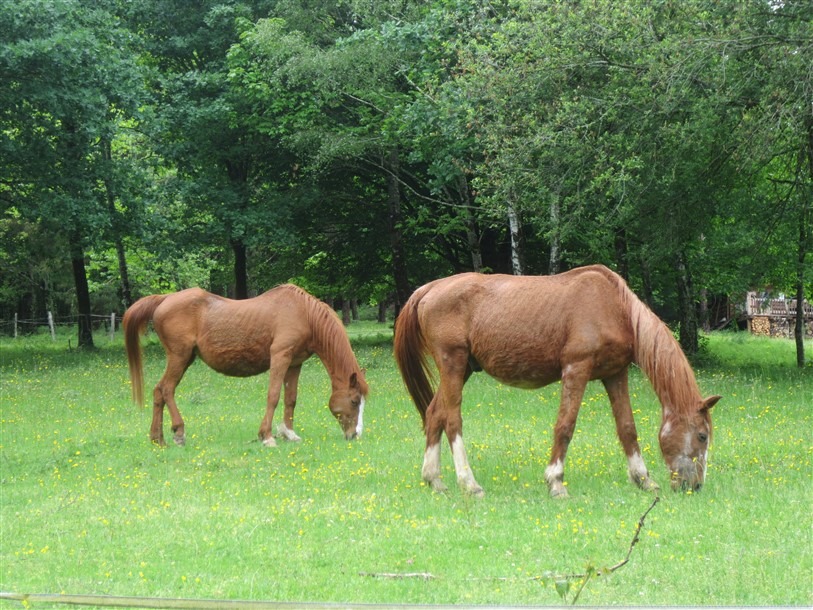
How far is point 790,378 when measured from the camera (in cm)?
2069

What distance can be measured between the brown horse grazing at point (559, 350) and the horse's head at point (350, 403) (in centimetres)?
349

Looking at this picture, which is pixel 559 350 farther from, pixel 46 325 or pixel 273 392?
pixel 46 325

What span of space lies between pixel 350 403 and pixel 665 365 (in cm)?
594

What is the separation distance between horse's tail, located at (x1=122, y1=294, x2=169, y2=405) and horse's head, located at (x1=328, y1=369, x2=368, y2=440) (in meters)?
3.15

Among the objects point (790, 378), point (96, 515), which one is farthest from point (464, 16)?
point (96, 515)

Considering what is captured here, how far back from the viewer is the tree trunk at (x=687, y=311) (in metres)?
25.3

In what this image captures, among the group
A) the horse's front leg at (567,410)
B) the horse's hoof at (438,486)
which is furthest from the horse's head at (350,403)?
the horse's front leg at (567,410)

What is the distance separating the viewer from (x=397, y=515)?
9.18 metres

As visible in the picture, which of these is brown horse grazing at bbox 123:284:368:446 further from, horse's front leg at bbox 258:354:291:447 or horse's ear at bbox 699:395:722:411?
horse's ear at bbox 699:395:722:411

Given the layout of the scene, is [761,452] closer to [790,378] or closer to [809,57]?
[809,57]

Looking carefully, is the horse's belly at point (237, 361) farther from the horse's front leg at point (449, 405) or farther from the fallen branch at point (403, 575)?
the fallen branch at point (403, 575)

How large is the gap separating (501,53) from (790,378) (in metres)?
9.22

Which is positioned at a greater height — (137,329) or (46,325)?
(137,329)

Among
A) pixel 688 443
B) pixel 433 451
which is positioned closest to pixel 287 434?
pixel 433 451
